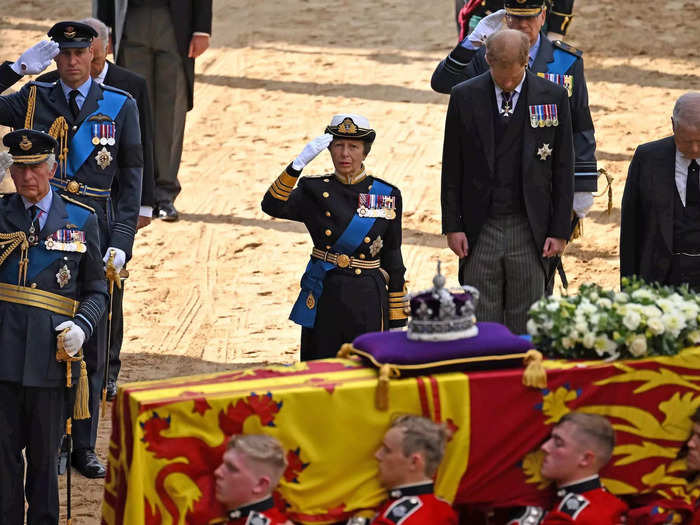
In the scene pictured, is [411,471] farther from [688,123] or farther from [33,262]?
[688,123]

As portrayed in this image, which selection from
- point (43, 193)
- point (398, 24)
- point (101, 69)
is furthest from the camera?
point (398, 24)

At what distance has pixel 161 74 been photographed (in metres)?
11.8

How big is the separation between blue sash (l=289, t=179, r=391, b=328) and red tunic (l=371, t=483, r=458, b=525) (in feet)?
6.49

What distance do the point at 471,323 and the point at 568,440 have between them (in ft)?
1.98

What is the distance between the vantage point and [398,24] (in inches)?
724

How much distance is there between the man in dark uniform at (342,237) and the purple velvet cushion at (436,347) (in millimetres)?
1454

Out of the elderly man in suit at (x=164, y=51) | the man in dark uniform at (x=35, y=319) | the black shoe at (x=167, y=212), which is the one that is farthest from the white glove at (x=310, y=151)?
the black shoe at (x=167, y=212)

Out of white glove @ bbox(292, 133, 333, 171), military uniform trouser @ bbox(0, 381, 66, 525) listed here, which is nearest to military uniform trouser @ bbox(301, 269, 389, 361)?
white glove @ bbox(292, 133, 333, 171)

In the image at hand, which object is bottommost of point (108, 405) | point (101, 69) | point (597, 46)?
point (108, 405)

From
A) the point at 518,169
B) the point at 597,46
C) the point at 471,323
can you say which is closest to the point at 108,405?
the point at 518,169

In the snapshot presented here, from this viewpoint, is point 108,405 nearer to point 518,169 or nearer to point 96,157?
point 96,157

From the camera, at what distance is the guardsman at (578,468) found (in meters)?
5.68

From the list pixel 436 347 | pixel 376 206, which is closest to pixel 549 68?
pixel 376 206

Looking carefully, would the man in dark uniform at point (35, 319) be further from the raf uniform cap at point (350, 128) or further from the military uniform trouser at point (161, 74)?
the military uniform trouser at point (161, 74)
